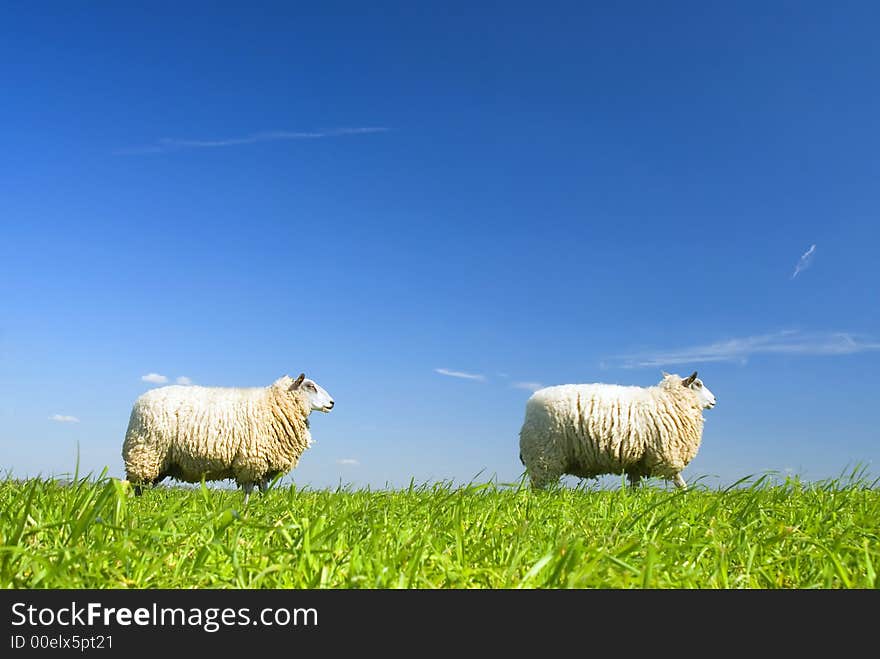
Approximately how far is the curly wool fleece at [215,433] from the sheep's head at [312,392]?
0.10 meters

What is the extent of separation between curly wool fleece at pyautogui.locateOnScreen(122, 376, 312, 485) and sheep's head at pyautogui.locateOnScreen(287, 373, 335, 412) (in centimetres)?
10

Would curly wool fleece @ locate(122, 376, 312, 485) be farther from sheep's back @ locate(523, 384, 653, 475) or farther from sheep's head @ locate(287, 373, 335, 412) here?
sheep's back @ locate(523, 384, 653, 475)

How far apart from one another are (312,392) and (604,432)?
5.37 m

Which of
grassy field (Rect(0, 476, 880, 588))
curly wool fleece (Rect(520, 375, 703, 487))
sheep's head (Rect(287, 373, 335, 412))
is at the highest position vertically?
sheep's head (Rect(287, 373, 335, 412))

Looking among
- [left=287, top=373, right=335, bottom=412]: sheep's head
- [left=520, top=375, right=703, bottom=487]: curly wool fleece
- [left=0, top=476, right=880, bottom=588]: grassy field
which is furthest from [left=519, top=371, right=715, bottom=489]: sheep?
[left=0, top=476, right=880, bottom=588]: grassy field

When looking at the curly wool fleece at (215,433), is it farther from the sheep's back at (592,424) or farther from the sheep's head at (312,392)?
the sheep's back at (592,424)

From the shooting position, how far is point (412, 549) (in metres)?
3.20

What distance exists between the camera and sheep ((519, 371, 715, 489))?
436 inches

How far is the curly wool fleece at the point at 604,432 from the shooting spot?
11078 mm

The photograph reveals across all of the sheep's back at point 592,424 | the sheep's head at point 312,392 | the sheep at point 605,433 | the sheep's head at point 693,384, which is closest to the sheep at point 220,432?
the sheep's head at point 312,392

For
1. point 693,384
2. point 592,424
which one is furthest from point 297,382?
point 693,384
